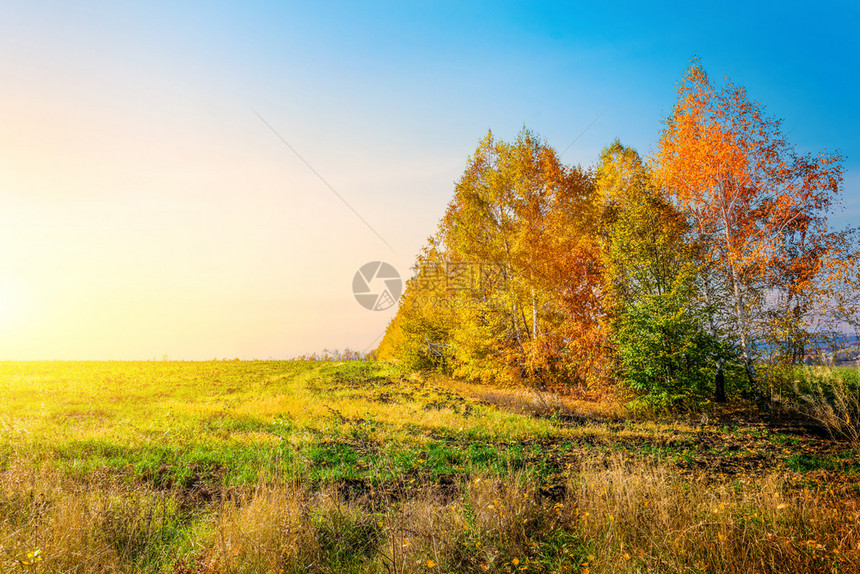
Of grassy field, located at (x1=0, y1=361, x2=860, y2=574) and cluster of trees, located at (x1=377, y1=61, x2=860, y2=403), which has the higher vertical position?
cluster of trees, located at (x1=377, y1=61, x2=860, y2=403)

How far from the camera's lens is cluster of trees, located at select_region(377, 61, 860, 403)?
45.7 feet

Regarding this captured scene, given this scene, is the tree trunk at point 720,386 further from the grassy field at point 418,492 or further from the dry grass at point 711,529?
the dry grass at point 711,529

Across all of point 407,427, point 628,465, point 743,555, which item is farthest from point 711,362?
point 743,555

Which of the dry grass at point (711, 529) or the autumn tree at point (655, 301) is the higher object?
the autumn tree at point (655, 301)

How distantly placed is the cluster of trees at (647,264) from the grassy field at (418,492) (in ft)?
7.41

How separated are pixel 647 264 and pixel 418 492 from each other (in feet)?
39.3

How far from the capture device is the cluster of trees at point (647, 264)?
13922 mm

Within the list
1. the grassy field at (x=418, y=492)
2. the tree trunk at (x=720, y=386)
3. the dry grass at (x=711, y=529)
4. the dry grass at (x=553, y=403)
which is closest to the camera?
the dry grass at (x=711, y=529)

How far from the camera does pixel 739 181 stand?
1522cm

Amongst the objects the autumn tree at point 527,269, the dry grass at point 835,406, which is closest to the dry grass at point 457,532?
the dry grass at point 835,406

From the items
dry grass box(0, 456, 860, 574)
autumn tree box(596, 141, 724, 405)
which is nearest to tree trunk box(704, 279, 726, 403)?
autumn tree box(596, 141, 724, 405)

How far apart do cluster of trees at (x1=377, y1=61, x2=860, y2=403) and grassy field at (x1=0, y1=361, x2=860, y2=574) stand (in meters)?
2.26

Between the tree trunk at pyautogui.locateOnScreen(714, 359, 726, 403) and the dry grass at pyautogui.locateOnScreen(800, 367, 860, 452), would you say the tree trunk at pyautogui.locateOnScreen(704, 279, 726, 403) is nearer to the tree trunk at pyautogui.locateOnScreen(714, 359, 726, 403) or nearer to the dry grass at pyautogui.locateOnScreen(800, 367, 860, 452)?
the tree trunk at pyautogui.locateOnScreen(714, 359, 726, 403)

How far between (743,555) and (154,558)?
6.57 m
